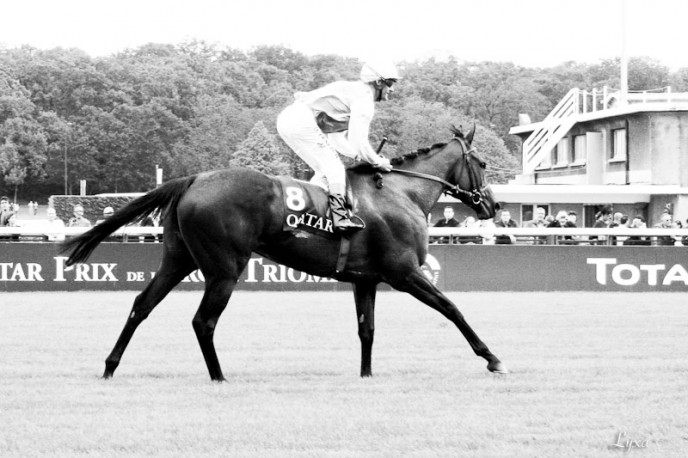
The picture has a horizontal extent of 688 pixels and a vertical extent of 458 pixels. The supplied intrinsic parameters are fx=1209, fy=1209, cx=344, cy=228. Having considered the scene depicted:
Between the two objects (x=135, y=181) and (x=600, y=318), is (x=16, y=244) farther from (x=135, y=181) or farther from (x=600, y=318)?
(x=135, y=181)

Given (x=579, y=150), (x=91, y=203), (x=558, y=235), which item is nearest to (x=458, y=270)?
(x=558, y=235)

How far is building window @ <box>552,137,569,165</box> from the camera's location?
52031mm

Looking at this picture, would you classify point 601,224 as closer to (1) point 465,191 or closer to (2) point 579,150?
(1) point 465,191

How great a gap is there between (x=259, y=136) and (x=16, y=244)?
55.6 meters

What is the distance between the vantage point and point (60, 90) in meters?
91.9

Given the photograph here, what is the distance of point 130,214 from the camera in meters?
9.50

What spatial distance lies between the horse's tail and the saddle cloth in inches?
29.2

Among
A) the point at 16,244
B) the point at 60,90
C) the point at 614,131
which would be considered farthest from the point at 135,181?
the point at 16,244

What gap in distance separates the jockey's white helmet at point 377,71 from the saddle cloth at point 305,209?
3.16ft

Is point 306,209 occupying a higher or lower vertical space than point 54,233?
higher

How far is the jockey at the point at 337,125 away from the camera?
930 cm

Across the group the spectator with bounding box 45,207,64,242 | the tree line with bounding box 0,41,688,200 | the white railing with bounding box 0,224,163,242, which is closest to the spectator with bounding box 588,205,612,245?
the white railing with bounding box 0,224,163,242

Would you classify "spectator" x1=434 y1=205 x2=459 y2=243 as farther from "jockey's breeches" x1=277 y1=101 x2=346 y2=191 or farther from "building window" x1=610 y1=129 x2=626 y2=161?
"building window" x1=610 y1=129 x2=626 y2=161

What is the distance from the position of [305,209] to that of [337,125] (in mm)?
813
